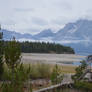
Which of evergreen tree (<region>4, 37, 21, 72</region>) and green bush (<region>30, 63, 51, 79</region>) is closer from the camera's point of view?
evergreen tree (<region>4, 37, 21, 72</region>)

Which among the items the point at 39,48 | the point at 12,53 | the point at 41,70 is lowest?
the point at 39,48

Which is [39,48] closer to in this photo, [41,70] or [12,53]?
[41,70]

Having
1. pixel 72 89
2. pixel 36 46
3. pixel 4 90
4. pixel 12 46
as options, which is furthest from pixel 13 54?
pixel 36 46

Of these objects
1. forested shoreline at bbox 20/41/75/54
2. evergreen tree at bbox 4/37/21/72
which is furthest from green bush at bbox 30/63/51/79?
forested shoreline at bbox 20/41/75/54

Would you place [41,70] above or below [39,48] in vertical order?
above

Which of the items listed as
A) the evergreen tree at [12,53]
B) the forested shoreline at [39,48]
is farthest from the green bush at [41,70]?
the forested shoreline at [39,48]

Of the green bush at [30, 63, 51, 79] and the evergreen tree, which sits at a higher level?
the evergreen tree

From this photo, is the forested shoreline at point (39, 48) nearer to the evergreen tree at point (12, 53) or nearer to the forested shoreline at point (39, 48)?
the forested shoreline at point (39, 48)

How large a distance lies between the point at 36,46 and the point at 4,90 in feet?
243

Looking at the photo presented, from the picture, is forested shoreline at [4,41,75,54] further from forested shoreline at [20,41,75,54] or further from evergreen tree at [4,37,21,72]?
evergreen tree at [4,37,21,72]

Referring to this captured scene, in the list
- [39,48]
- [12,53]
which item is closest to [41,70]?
[12,53]

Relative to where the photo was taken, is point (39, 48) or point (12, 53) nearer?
point (12, 53)

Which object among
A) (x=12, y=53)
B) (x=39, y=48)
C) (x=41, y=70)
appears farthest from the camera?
(x=39, y=48)

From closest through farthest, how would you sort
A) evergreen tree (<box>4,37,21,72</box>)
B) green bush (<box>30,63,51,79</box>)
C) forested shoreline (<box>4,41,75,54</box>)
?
evergreen tree (<box>4,37,21,72</box>) < green bush (<box>30,63,51,79</box>) < forested shoreline (<box>4,41,75,54</box>)
